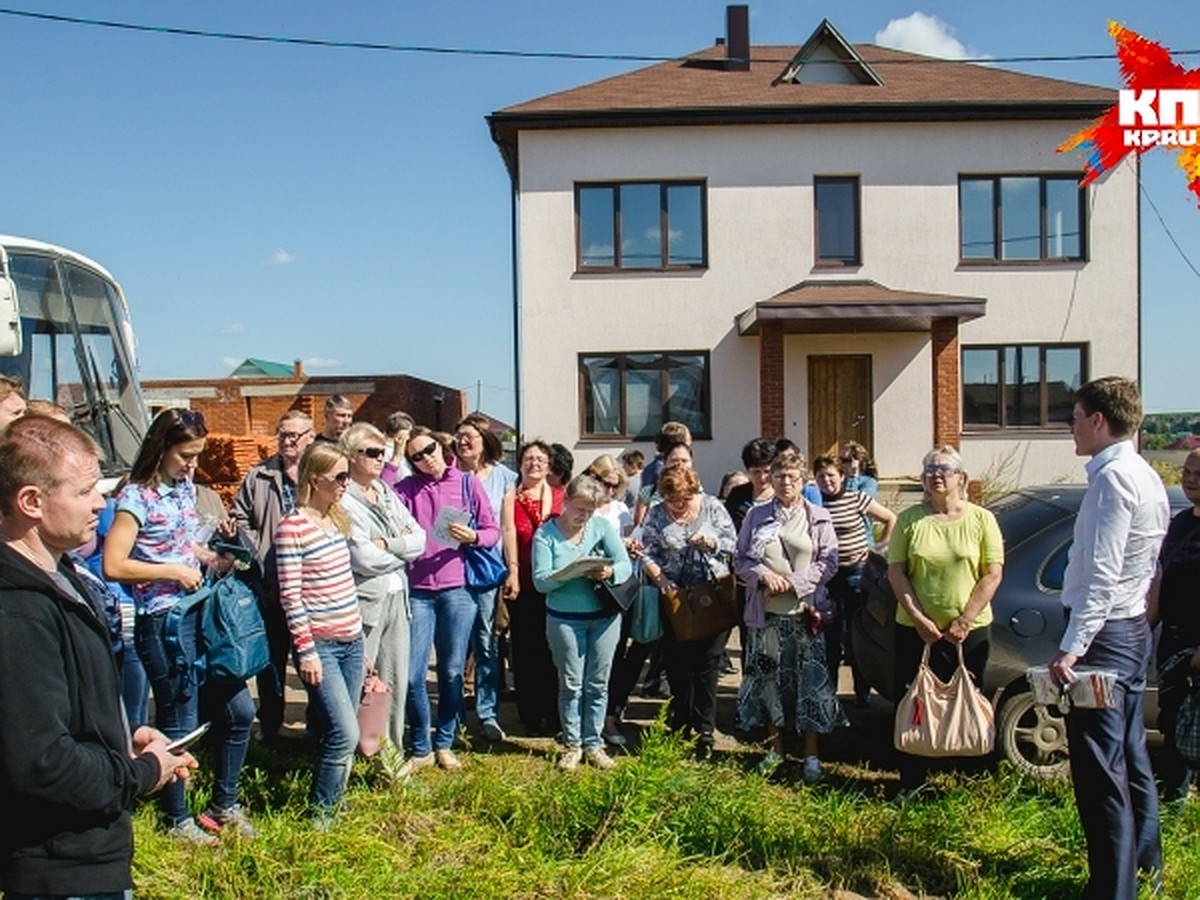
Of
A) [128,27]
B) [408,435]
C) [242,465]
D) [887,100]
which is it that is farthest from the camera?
[887,100]

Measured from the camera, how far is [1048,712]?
5867 millimetres

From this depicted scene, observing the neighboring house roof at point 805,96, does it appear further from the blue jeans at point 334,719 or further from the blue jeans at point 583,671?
the blue jeans at point 334,719

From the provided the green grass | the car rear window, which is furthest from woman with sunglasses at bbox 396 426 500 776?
the car rear window

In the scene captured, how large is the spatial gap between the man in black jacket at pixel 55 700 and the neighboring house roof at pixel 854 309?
53.1ft

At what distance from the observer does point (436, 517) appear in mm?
6387

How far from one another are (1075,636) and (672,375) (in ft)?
52.7

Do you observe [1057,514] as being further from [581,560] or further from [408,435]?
[408,435]

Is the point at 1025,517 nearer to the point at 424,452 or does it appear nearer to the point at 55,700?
the point at 424,452

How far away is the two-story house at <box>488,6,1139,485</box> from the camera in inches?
772

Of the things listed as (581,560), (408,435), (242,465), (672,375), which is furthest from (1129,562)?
(672,375)

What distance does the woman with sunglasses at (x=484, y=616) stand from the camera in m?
6.92

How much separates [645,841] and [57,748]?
9.91 feet

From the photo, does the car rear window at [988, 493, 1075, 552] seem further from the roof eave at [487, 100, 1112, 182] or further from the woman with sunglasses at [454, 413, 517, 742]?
the roof eave at [487, 100, 1112, 182]

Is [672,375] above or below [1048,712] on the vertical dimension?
above
